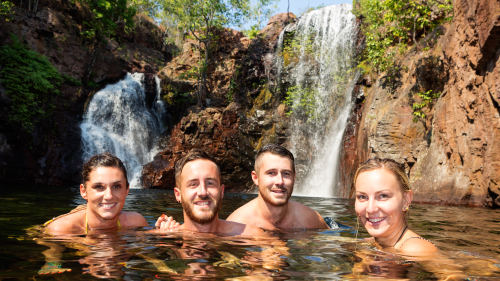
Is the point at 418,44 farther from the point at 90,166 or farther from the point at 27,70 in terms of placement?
the point at 27,70

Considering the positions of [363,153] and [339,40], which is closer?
[363,153]

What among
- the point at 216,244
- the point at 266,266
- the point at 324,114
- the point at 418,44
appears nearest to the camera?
the point at 266,266

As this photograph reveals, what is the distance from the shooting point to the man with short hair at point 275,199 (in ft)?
15.0

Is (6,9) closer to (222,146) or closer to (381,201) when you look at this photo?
(222,146)

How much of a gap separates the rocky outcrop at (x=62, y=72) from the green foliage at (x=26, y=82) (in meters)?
0.42

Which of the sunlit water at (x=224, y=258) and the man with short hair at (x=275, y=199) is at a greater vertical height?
the man with short hair at (x=275, y=199)

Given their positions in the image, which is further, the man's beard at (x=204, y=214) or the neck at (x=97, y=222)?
the neck at (x=97, y=222)

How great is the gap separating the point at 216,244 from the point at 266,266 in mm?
995

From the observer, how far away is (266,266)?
287 centimetres

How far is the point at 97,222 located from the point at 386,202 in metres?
3.41

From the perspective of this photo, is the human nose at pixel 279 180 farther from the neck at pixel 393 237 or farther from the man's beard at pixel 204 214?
the neck at pixel 393 237

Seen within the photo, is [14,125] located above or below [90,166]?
above

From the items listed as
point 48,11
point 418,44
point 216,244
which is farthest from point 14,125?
point 418,44

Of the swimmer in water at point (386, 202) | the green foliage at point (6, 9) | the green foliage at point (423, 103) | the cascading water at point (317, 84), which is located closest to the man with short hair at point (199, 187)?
the swimmer in water at point (386, 202)
